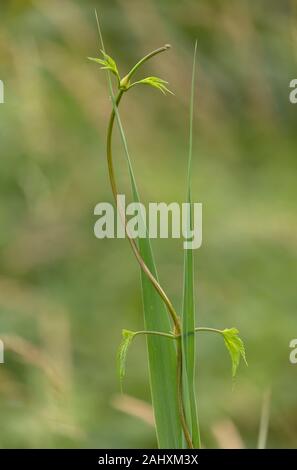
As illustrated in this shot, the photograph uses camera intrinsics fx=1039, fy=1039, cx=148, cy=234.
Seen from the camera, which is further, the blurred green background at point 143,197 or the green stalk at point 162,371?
the blurred green background at point 143,197

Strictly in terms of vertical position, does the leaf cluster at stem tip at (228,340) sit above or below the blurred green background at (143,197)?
below

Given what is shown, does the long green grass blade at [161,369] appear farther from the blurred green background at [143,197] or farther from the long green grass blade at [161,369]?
the blurred green background at [143,197]

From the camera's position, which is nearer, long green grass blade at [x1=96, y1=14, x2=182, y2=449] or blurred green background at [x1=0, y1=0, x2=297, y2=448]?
long green grass blade at [x1=96, y1=14, x2=182, y2=449]

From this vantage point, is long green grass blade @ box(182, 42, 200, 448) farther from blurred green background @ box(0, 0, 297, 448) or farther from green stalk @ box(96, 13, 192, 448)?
blurred green background @ box(0, 0, 297, 448)

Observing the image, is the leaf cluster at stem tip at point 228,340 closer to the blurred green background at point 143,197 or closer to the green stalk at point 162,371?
the green stalk at point 162,371

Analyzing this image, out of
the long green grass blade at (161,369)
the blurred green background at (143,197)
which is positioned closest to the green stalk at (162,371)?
the long green grass blade at (161,369)

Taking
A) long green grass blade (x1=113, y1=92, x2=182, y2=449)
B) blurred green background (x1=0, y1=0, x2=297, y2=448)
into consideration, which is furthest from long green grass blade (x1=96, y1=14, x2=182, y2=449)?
blurred green background (x1=0, y1=0, x2=297, y2=448)

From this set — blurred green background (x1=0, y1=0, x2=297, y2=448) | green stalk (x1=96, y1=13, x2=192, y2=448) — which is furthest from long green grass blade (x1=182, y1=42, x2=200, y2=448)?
blurred green background (x1=0, y1=0, x2=297, y2=448)

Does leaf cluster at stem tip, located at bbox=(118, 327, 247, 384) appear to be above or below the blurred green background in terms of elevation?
below

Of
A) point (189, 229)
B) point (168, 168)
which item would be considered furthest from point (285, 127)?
point (189, 229)
